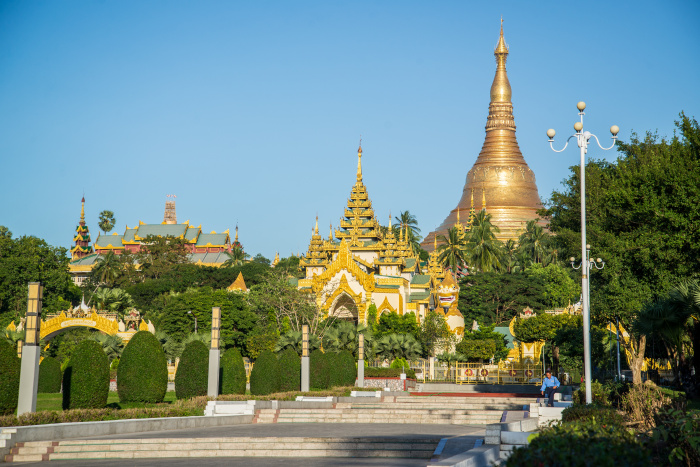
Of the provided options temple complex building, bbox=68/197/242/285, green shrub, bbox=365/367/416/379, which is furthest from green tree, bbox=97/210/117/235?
green shrub, bbox=365/367/416/379

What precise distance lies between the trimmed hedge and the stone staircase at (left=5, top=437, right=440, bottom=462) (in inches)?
423

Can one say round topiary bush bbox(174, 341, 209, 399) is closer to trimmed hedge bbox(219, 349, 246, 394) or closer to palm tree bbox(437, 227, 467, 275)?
trimmed hedge bbox(219, 349, 246, 394)

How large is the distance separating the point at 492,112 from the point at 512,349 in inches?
1917

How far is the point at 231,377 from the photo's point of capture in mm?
26469

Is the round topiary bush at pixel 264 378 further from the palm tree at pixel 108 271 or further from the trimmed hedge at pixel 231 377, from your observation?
the palm tree at pixel 108 271

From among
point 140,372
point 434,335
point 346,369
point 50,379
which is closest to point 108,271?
point 434,335

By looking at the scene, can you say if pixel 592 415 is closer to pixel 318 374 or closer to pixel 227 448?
pixel 227 448

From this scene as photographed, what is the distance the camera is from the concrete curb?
14719 mm

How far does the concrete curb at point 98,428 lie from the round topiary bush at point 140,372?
7.29 ft

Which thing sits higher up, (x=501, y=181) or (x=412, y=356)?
(x=501, y=181)

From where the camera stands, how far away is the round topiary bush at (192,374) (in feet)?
79.0

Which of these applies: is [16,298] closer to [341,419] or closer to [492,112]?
[341,419]

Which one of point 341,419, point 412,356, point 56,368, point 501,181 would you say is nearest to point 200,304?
point 412,356

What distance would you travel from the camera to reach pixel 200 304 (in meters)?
53.5
